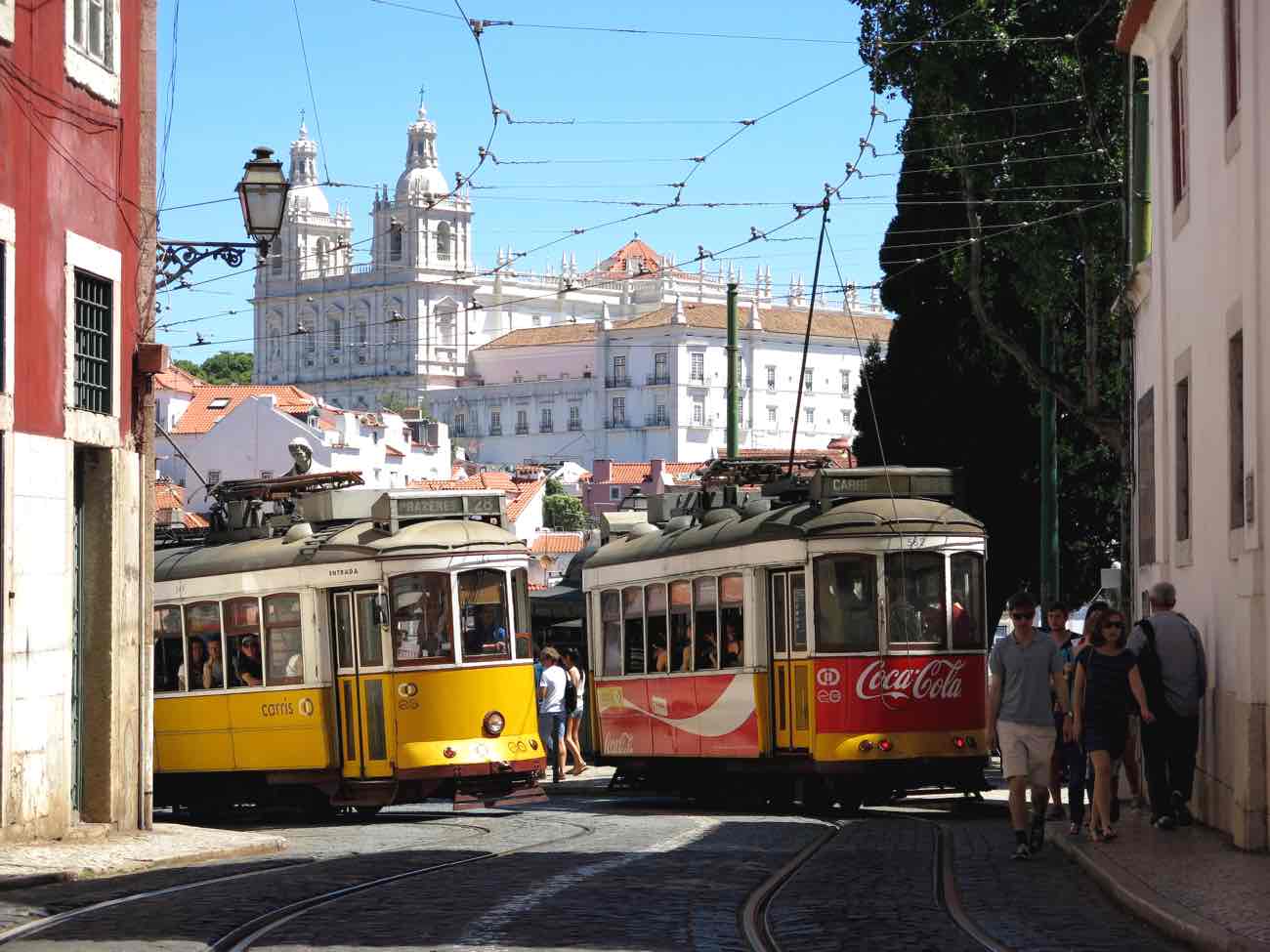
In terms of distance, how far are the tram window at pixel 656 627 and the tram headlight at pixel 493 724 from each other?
249 centimetres

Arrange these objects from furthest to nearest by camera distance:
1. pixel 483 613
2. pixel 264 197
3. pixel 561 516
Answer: pixel 561 516
pixel 483 613
pixel 264 197

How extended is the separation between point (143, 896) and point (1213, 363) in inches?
322

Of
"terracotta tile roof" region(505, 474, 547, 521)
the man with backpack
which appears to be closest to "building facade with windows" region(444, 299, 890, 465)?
"terracotta tile roof" region(505, 474, 547, 521)

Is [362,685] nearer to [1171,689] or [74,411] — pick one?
[74,411]

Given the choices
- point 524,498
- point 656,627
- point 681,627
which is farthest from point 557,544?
point 681,627

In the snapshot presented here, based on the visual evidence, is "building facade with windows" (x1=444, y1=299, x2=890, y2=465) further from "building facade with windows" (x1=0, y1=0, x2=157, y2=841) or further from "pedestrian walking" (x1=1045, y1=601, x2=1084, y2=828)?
"building facade with windows" (x1=0, y1=0, x2=157, y2=841)

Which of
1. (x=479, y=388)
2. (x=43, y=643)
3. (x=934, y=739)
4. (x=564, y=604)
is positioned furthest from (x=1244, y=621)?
(x=479, y=388)

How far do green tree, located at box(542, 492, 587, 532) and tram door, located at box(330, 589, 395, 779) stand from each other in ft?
370

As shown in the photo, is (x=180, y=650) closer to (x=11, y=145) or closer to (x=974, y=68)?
(x=11, y=145)

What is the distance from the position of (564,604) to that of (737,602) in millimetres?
13268

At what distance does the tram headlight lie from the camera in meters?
19.7

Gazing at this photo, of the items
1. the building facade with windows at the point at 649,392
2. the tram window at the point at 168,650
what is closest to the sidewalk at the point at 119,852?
the tram window at the point at 168,650

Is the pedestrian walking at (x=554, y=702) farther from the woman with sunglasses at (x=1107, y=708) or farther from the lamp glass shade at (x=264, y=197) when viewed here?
the woman with sunglasses at (x=1107, y=708)

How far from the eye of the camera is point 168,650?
21453mm
